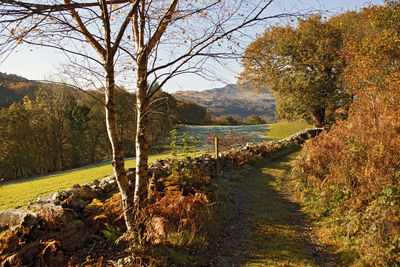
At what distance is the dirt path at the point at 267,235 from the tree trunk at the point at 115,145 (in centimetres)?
170

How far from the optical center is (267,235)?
4344 mm

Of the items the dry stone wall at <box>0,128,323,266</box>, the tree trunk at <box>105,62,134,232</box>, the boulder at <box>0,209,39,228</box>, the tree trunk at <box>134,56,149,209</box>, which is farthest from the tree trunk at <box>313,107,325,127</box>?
the boulder at <box>0,209,39,228</box>

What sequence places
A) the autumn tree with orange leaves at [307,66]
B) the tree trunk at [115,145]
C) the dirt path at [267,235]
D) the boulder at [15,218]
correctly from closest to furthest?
the tree trunk at [115,145], the boulder at [15,218], the dirt path at [267,235], the autumn tree with orange leaves at [307,66]

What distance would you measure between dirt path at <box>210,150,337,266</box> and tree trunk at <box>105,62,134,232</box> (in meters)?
1.70

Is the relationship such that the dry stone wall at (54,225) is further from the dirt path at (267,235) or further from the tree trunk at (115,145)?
the dirt path at (267,235)

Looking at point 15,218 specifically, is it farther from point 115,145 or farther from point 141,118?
point 141,118

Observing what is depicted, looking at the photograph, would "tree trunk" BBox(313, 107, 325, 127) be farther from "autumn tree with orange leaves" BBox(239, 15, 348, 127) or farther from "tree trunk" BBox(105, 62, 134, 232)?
"tree trunk" BBox(105, 62, 134, 232)

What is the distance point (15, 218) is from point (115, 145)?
87.5 inches

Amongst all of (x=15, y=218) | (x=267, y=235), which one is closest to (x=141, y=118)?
(x=15, y=218)

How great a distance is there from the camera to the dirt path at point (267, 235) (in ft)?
11.9

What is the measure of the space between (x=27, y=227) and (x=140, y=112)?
241 centimetres

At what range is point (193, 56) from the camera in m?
3.21

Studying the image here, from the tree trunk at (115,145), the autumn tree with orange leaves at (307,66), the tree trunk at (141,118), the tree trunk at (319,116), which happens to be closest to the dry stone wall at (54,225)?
the tree trunk at (115,145)

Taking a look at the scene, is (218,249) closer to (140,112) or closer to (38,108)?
(140,112)
